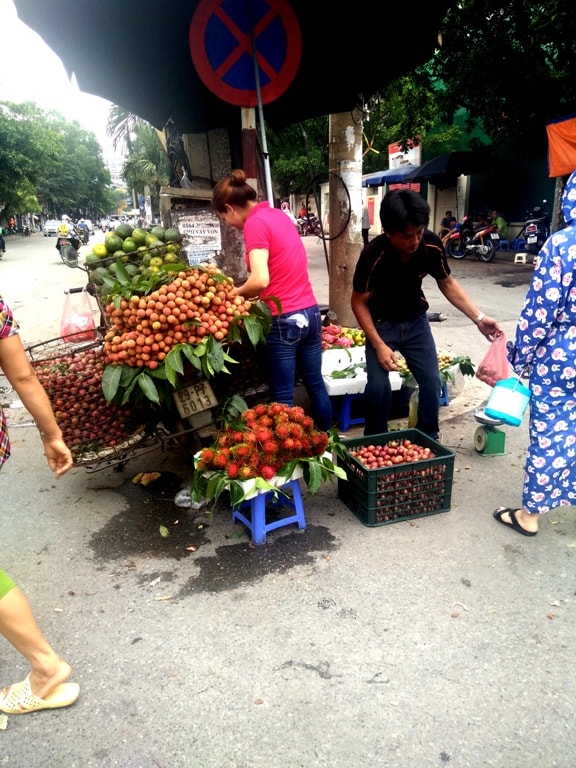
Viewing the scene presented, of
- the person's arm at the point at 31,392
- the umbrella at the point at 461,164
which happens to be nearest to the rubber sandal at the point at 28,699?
the person's arm at the point at 31,392

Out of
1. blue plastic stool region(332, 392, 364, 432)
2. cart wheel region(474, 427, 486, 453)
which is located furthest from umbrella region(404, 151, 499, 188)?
cart wheel region(474, 427, 486, 453)

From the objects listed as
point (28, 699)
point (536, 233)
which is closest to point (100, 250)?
point (28, 699)

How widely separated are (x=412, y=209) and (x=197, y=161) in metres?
3.14

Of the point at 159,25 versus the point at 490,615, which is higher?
the point at 159,25

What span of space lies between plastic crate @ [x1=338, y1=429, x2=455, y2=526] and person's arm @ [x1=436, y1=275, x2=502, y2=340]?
0.81 meters

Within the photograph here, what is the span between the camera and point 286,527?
123 inches

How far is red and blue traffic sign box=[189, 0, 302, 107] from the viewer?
12.4 ft

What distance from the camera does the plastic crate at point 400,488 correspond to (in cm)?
296

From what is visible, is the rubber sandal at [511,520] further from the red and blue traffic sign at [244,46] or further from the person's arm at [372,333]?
the red and blue traffic sign at [244,46]

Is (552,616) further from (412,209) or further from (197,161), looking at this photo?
(197,161)

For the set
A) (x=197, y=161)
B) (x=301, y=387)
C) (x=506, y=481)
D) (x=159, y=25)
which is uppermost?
(x=159, y=25)

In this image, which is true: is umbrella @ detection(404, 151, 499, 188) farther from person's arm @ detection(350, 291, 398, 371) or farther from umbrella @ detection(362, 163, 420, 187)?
person's arm @ detection(350, 291, 398, 371)

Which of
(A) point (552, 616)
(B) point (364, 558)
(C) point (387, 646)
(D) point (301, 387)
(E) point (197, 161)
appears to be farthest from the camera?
(E) point (197, 161)

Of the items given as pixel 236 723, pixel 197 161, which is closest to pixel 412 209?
pixel 236 723
